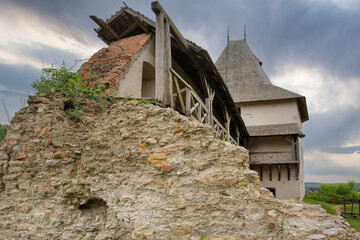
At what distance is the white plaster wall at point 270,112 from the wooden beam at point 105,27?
10131 millimetres

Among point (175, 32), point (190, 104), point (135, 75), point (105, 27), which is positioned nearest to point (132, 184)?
point (135, 75)

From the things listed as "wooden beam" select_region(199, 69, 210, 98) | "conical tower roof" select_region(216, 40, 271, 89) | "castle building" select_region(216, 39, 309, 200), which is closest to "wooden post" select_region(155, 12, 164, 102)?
"wooden beam" select_region(199, 69, 210, 98)

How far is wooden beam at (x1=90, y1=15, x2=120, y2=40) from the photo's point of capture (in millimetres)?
7691

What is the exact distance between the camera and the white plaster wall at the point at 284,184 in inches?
553

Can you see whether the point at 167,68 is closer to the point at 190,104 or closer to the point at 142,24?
the point at 190,104

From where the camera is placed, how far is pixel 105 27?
26.3ft

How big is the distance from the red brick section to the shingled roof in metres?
9.69

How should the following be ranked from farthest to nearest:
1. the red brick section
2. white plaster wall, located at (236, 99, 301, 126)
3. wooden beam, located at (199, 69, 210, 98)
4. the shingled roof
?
the shingled roof
white plaster wall, located at (236, 99, 301, 126)
wooden beam, located at (199, 69, 210, 98)
the red brick section

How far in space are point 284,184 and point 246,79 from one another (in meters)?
7.81

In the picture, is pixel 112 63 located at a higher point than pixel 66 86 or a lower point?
higher

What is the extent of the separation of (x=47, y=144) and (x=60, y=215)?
1.19 metres

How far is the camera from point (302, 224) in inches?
122

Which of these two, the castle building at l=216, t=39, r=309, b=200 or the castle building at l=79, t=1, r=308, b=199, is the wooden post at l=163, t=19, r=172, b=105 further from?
the castle building at l=216, t=39, r=309, b=200

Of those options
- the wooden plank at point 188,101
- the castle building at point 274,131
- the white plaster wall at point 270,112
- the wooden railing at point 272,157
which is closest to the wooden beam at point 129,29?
the wooden plank at point 188,101
